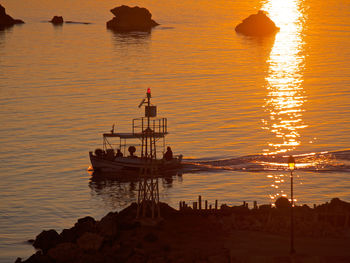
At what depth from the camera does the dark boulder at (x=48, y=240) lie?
1827 inches

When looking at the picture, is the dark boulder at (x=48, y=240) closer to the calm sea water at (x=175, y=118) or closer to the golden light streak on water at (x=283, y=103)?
the calm sea water at (x=175, y=118)

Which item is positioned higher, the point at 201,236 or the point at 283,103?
the point at 283,103

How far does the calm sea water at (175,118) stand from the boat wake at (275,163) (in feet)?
0.58

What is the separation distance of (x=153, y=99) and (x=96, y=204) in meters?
41.9

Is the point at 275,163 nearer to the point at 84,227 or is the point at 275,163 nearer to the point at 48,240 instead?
the point at 84,227

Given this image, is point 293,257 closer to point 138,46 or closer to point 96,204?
point 96,204

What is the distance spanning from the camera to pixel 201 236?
143 ft

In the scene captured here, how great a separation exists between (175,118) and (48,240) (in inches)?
1694

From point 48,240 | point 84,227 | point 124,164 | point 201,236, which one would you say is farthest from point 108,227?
point 124,164

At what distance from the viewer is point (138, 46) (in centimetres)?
16625

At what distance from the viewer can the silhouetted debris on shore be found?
40.2 meters

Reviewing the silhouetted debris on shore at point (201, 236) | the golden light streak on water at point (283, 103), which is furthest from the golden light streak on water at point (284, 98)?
the silhouetted debris on shore at point (201, 236)

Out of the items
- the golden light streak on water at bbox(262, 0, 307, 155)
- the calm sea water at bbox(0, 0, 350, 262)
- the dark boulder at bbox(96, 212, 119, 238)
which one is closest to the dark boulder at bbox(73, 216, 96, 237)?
the dark boulder at bbox(96, 212, 119, 238)

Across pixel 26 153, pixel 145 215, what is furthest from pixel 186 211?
pixel 26 153
